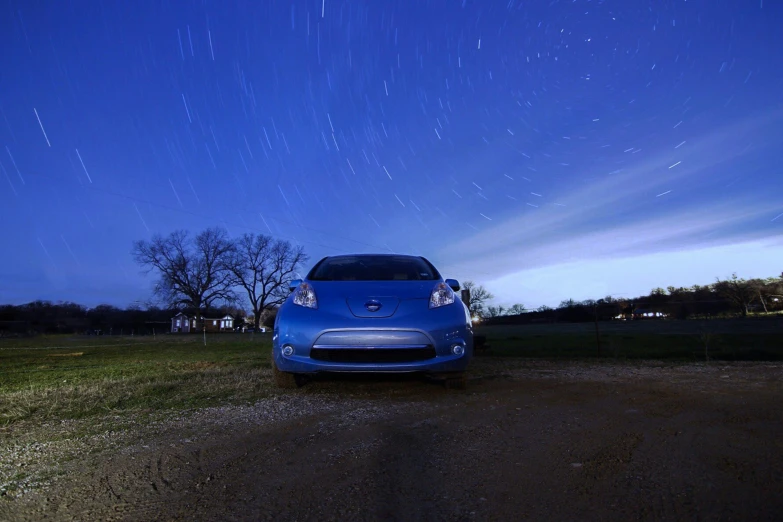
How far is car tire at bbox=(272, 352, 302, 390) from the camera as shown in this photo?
4692 mm

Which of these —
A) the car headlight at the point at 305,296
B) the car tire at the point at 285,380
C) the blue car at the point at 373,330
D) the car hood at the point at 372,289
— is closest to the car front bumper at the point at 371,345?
the blue car at the point at 373,330

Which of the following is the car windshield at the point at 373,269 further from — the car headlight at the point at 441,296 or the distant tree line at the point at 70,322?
the distant tree line at the point at 70,322

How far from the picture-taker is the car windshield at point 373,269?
5055 mm

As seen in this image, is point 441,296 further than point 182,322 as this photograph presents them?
No

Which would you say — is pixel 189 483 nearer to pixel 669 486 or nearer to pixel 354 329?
pixel 354 329

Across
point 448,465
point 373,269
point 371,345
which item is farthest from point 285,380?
point 448,465

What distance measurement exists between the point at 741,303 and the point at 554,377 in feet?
83.5

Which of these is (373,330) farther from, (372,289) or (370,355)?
(372,289)

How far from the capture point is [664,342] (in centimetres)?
1688

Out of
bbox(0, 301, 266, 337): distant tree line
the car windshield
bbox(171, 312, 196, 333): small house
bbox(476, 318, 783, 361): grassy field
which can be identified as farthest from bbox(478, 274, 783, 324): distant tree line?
bbox(171, 312, 196, 333): small house

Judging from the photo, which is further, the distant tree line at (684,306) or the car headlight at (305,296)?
the distant tree line at (684,306)

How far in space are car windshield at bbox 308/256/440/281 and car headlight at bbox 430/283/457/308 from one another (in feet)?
1.20

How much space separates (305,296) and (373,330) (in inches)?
33.9

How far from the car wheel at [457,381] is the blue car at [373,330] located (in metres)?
0.01
